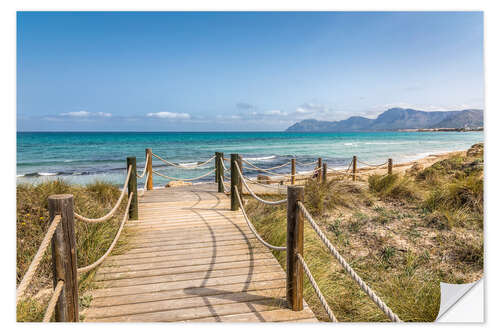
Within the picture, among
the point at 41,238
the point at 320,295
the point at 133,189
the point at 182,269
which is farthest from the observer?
the point at 133,189

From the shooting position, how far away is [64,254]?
1577mm

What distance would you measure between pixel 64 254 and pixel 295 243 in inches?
56.9

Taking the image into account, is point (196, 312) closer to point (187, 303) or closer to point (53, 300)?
point (187, 303)

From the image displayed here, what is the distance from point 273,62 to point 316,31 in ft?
4.80

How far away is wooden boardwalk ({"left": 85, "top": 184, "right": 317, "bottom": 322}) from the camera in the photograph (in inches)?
79.6

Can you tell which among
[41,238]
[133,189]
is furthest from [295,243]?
[41,238]

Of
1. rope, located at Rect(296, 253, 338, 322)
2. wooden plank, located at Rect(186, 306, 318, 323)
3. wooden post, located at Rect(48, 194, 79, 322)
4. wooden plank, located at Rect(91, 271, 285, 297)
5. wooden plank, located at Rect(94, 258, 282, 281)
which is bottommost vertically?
wooden plank, located at Rect(186, 306, 318, 323)

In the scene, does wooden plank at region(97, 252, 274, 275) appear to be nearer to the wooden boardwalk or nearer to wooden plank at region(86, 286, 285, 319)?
the wooden boardwalk

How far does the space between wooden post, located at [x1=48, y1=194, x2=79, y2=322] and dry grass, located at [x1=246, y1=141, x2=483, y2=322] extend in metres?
1.70

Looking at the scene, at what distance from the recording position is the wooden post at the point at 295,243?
2.01m

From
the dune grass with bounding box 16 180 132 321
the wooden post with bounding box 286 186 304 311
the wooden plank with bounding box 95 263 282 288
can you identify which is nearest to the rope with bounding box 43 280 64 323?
the dune grass with bounding box 16 180 132 321

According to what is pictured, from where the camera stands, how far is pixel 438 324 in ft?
7.32
